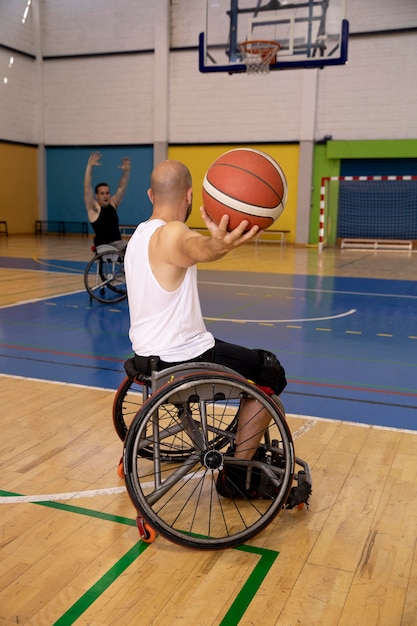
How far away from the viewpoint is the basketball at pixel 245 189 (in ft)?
7.06

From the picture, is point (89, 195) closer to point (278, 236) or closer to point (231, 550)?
point (231, 550)

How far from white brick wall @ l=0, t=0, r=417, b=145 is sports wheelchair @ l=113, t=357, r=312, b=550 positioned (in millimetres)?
15920

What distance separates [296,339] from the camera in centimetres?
592

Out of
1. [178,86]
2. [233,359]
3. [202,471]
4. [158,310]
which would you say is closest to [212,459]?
[233,359]

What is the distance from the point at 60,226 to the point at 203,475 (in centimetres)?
1978

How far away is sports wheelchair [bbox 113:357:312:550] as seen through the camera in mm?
2252

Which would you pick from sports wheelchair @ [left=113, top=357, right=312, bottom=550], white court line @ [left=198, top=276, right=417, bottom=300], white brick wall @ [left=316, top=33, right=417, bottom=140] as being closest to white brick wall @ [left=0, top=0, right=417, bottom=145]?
white brick wall @ [left=316, top=33, right=417, bottom=140]

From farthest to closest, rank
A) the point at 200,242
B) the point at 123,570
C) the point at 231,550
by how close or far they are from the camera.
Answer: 1. the point at 231,550
2. the point at 123,570
3. the point at 200,242

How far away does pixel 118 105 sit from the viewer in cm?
1952

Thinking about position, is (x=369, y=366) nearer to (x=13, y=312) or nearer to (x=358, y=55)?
(x=13, y=312)

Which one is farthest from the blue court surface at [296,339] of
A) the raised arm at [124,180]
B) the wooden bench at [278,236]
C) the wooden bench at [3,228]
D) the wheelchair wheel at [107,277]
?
the wooden bench at [3,228]

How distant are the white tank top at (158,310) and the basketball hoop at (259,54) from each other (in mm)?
10725

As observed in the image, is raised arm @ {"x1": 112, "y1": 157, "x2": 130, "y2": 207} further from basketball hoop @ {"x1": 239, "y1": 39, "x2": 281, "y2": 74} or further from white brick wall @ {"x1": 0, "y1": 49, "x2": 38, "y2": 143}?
white brick wall @ {"x1": 0, "y1": 49, "x2": 38, "y2": 143}

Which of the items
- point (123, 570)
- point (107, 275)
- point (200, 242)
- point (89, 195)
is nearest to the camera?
Result: point (200, 242)
